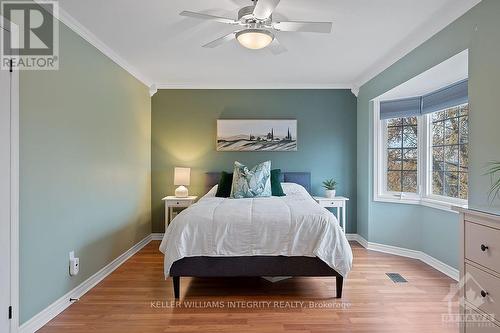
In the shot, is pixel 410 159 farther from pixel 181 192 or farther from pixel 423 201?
pixel 181 192

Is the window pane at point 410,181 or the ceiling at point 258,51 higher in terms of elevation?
the ceiling at point 258,51

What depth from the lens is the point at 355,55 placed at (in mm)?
3439

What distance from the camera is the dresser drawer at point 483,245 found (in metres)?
1.55

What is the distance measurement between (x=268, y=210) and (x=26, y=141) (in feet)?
6.55

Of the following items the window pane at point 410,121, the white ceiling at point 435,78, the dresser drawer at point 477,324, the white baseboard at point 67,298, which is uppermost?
the white ceiling at point 435,78

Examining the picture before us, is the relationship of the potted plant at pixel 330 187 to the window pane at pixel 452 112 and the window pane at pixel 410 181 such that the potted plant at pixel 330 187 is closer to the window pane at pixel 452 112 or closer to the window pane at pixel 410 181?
the window pane at pixel 410 181

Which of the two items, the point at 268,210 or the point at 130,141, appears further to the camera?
the point at 130,141

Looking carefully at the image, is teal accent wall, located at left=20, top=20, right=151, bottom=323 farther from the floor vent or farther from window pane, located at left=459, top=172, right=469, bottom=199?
window pane, located at left=459, top=172, right=469, bottom=199

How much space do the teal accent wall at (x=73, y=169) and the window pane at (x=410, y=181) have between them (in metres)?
3.74

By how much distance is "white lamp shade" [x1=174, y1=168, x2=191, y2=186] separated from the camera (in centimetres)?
439

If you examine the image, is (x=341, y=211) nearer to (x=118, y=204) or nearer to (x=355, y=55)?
(x=355, y=55)

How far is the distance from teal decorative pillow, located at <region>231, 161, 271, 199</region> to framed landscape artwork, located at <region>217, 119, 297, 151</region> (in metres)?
0.83

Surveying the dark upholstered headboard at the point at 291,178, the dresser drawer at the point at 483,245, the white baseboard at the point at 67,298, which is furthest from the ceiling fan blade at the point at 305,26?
the white baseboard at the point at 67,298

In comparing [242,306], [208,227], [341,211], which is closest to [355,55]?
[341,211]
